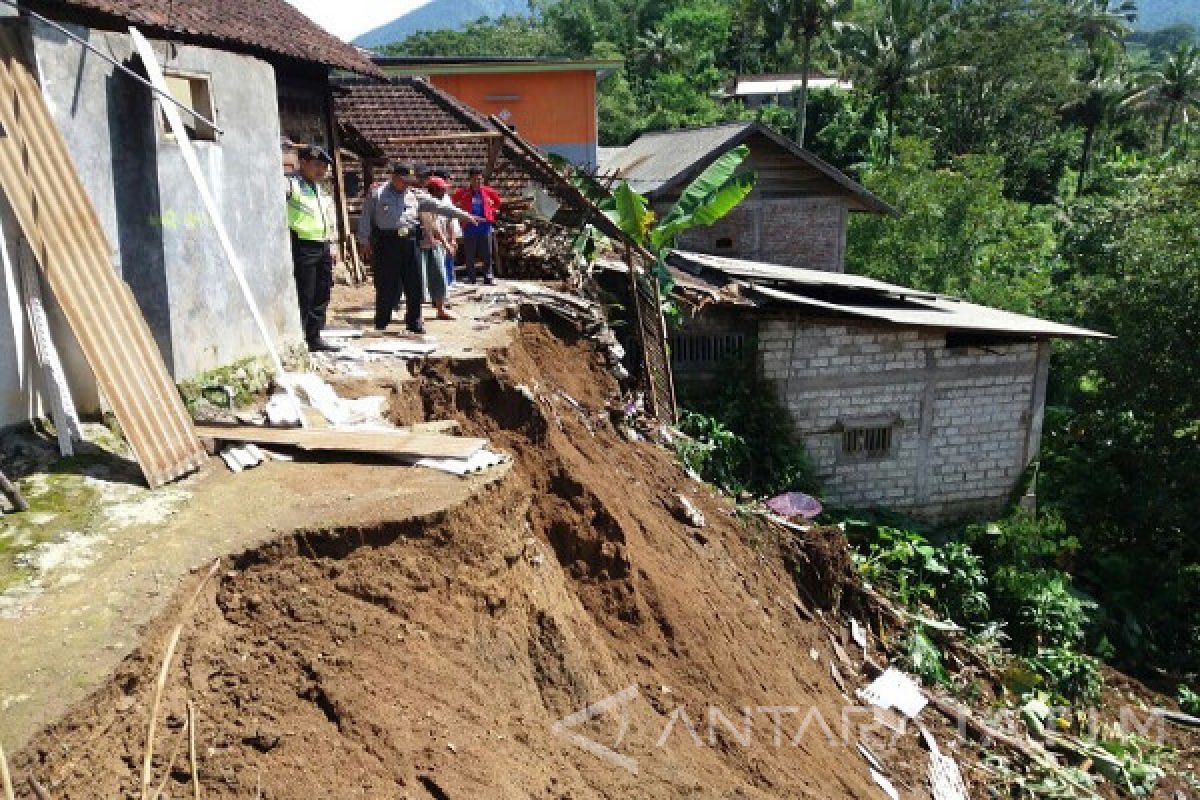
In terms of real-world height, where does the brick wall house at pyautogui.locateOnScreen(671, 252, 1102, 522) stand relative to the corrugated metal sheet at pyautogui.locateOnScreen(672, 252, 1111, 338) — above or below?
below

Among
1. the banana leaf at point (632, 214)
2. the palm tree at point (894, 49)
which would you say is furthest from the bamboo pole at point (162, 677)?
the palm tree at point (894, 49)

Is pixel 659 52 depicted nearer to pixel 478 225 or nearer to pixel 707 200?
pixel 707 200

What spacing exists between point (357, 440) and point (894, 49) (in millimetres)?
32759

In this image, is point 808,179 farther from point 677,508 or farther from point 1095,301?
point 677,508

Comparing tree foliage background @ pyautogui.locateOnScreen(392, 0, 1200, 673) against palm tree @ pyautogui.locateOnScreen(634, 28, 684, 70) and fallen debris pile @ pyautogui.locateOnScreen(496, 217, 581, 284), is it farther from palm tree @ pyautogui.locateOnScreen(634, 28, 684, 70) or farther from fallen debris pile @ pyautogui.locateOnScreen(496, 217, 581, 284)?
fallen debris pile @ pyautogui.locateOnScreen(496, 217, 581, 284)

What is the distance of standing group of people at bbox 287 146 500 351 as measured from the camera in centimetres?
745

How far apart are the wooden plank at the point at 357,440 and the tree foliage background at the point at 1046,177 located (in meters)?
9.35

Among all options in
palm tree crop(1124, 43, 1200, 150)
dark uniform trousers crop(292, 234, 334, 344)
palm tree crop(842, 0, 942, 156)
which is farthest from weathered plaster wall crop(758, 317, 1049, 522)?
palm tree crop(1124, 43, 1200, 150)

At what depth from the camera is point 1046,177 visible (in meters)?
37.2

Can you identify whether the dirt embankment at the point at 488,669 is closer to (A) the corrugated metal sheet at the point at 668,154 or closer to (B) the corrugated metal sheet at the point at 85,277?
(B) the corrugated metal sheet at the point at 85,277

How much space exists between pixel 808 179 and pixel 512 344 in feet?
41.2

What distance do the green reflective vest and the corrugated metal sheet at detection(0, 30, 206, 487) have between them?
227cm

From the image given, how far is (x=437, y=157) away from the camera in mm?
17000

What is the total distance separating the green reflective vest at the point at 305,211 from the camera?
7.32 metres
